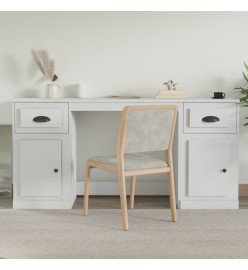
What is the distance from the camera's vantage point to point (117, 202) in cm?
395

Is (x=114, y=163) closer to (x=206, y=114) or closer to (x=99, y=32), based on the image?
(x=206, y=114)

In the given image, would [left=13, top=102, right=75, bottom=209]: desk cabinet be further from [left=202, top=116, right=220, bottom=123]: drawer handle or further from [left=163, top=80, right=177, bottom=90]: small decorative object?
[left=202, top=116, right=220, bottom=123]: drawer handle

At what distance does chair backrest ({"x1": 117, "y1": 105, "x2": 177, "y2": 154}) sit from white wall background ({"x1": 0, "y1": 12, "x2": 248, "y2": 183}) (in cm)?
103

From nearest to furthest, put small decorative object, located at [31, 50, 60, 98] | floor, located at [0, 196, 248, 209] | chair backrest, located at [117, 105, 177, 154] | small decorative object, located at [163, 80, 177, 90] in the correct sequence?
chair backrest, located at [117, 105, 177, 154] → floor, located at [0, 196, 248, 209] → small decorative object, located at [163, 80, 177, 90] → small decorative object, located at [31, 50, 60, 98]

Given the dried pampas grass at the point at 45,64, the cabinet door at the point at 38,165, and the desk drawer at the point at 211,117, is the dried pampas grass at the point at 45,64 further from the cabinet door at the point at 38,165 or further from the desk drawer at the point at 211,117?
the desk drawer at the point at 211,117

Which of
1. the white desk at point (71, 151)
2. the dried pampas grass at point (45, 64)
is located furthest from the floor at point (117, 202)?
the dried pampas grass at point (45, 64)

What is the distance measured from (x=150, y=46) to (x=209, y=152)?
1160mm

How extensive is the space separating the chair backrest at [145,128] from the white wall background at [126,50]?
1.03 metres

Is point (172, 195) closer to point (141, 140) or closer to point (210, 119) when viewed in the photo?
point (141, 140)

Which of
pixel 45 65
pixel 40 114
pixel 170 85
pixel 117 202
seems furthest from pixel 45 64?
pixel 117 202

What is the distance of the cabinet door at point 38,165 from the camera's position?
3650mm

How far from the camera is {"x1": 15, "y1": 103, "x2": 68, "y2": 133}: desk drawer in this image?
3627 millimetres

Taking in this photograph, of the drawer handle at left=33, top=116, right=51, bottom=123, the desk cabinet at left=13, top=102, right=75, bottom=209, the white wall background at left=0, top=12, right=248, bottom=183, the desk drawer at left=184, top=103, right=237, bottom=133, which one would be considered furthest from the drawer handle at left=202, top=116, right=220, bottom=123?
the drawer handle at left=33, top=116, right=51, bottom=123
